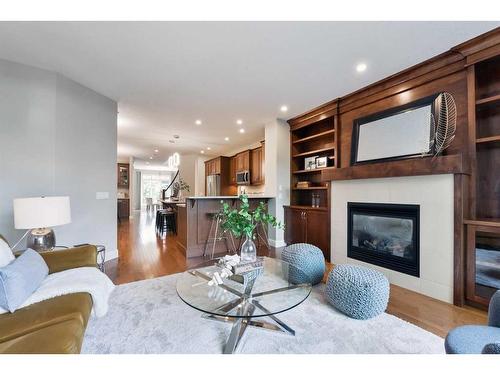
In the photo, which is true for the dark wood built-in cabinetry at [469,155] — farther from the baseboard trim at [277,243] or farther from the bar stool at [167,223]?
the bar stool at [167,223]

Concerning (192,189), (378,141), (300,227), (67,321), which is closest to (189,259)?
(300,227)

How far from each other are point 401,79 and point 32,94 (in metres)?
4.81

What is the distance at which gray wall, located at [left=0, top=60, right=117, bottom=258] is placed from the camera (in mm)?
2656

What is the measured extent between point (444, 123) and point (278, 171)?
276 cm

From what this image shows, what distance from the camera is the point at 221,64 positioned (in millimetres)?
2645

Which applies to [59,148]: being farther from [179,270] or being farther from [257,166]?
[257,166]

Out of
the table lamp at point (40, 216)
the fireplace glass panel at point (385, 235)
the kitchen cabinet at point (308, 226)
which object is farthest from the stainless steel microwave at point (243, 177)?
the table lamp at point (40, 216)

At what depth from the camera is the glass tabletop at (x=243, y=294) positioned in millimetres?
1538

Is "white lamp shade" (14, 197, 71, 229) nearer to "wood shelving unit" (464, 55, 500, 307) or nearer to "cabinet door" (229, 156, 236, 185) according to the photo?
"wood shelving unit" (464, 55, 500, 307)

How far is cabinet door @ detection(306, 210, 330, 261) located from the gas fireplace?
1.65ft

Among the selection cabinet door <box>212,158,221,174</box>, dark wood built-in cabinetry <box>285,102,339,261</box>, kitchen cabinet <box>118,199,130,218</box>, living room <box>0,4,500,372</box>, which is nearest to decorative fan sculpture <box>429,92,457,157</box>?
living room <box>0,4,500,372</box>

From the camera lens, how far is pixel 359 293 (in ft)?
6.26

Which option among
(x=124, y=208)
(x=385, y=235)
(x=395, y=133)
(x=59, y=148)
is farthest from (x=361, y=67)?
(x=124, y=208)

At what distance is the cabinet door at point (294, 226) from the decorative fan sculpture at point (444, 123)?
95.6 inches
